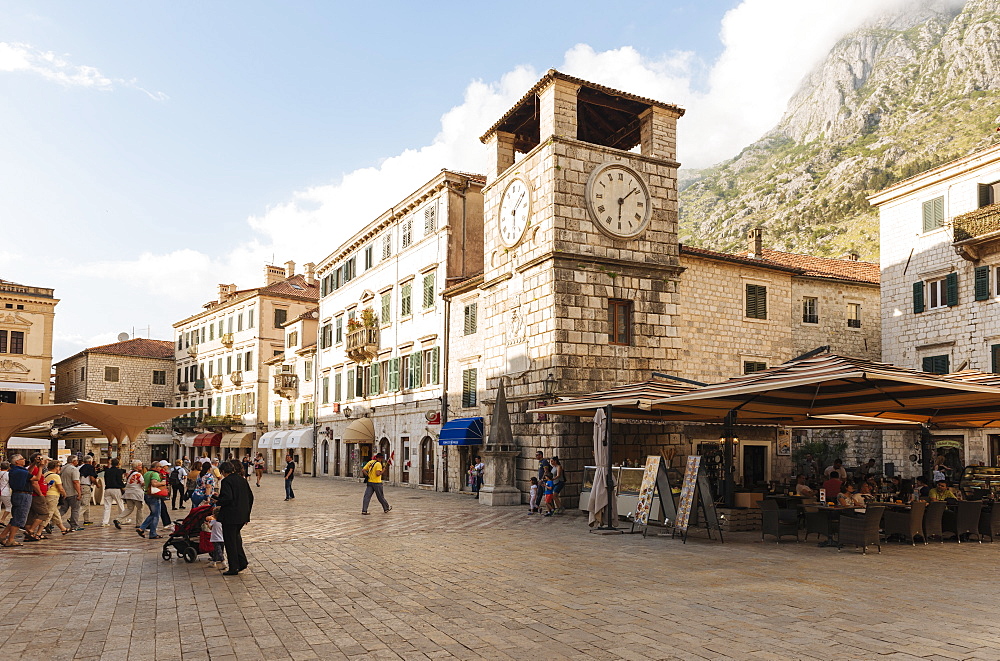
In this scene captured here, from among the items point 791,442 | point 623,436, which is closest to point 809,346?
point 791,442

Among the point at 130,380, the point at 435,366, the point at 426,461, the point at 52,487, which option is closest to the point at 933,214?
the point at 435,366

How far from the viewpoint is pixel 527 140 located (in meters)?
27.5

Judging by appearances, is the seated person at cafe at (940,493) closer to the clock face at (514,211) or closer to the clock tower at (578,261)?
the clock tower at (578,261)

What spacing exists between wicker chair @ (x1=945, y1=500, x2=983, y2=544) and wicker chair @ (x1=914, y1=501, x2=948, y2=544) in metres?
0.25

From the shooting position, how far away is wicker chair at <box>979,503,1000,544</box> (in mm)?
14023

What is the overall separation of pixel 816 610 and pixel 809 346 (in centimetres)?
2489

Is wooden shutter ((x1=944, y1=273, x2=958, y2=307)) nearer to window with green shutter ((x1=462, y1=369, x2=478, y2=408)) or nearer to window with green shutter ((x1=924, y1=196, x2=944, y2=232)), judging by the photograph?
window with green shutter ((x1=924, y1=196, x2=944, y2=232))

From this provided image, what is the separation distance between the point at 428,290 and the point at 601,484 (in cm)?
1771

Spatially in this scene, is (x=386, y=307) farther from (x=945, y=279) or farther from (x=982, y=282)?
(x=982, y=282)

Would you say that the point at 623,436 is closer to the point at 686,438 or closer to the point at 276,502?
the point at 686,438

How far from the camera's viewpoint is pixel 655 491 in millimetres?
15117

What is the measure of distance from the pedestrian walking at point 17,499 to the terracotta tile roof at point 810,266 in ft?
70.2

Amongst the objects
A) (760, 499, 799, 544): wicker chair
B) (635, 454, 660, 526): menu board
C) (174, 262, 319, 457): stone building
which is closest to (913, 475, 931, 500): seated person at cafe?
(760, 499, 799, 544): wicker chair

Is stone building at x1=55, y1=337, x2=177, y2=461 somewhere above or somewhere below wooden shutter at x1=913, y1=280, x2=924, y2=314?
below
